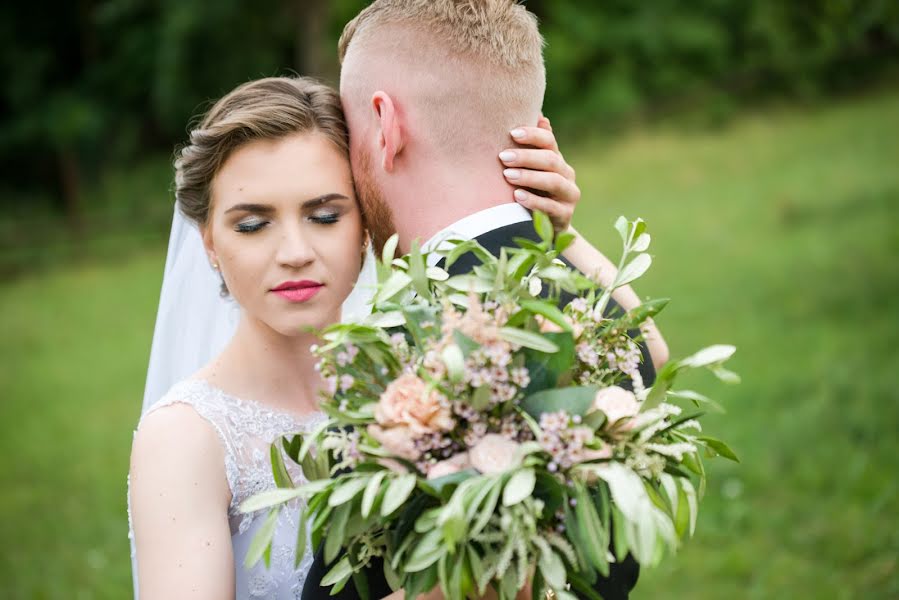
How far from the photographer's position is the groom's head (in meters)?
2.57

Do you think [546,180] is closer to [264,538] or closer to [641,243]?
[641,243]

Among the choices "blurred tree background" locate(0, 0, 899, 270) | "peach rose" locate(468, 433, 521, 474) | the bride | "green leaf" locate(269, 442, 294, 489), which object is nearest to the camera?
"peach rose" locate(468, 433, 521, 474)

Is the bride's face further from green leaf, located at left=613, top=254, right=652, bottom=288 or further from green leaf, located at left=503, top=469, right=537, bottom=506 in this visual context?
green leaf, located at left=503, top=469, right=537, bottom=506

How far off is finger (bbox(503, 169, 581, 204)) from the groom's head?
69mm

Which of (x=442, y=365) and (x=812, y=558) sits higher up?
(x=442, y=365)

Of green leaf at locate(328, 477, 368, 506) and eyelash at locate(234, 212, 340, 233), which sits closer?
green leaf at locate(328, 477, 368, 506)

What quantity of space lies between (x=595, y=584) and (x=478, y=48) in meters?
1.44

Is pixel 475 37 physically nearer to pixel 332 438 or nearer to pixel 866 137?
pixel 332 438

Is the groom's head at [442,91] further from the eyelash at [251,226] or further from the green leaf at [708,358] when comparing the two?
the green leaf at [708,358]

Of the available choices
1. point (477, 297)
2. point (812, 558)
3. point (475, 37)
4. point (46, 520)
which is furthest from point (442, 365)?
point (46, 520)

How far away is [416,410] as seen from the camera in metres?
1.80

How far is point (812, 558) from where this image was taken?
554 centimetres

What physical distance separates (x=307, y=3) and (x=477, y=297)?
20.1 meters

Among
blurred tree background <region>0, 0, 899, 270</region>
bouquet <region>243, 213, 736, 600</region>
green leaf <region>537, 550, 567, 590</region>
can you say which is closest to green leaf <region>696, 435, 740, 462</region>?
bouquet <region>243, 213, 736, 600</region>
